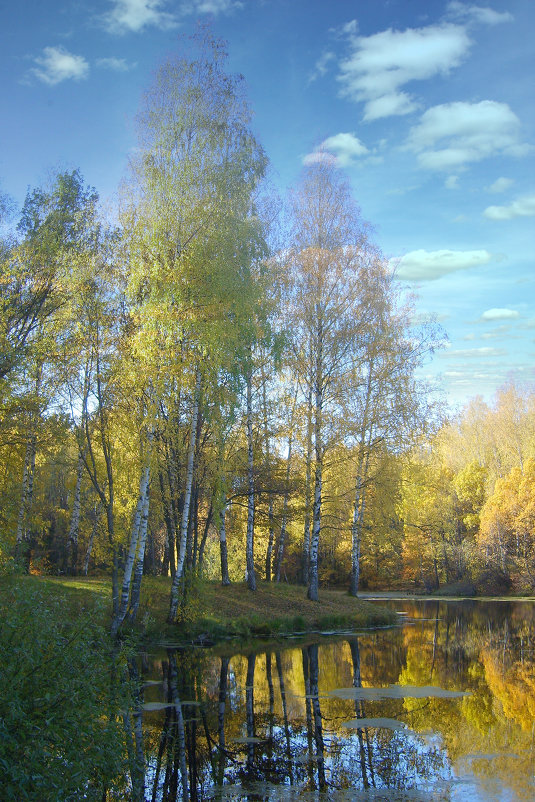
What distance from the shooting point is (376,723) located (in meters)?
9.31

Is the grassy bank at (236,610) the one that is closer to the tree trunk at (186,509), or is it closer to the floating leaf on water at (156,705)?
the tree trunk at (186,509)

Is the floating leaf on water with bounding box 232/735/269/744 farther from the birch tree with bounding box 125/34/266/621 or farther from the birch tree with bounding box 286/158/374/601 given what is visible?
the birch tree with bounding box 286/158/374/601

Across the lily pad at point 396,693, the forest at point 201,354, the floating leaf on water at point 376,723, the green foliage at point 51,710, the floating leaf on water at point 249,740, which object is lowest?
the lily pad at point 396,693

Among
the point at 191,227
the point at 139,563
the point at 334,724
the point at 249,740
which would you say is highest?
the point at 191,227

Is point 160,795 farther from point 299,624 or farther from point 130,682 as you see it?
point 299,624

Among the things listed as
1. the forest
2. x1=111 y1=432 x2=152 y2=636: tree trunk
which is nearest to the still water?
x1=111 y1=432 x2=152 y2=636: tree trunk

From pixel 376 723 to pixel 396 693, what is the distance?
2363 millimetres

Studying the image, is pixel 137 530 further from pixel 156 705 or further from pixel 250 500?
pixel 250 500

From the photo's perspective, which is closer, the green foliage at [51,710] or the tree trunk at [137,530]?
the green foliage at [51,710]

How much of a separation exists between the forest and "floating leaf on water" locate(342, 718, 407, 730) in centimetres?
573

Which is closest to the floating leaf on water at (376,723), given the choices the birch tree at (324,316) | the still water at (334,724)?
the still water at (334,724)

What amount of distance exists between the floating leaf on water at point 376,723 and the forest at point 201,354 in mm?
5731

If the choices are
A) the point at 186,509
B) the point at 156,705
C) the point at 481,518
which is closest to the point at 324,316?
the point at 186,509

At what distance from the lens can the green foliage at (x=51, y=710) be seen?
4.46m
